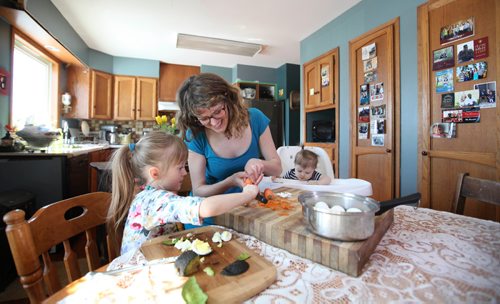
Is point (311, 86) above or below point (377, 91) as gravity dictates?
above

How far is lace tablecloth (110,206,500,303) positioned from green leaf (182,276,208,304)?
0.28ft

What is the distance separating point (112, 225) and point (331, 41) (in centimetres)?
328

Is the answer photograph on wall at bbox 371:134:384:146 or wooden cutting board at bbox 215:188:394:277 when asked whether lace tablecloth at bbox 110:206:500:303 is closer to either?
wooden cutting board at bbox 215:188:394:277

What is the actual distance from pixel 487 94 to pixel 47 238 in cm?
253

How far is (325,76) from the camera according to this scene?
323 centimetres

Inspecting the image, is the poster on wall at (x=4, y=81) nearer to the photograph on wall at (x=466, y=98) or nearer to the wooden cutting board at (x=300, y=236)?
the wooden cutting board at (x=300, y=236)

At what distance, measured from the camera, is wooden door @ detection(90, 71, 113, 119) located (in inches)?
166

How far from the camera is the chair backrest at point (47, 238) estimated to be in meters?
0.53

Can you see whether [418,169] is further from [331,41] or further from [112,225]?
[112,225]

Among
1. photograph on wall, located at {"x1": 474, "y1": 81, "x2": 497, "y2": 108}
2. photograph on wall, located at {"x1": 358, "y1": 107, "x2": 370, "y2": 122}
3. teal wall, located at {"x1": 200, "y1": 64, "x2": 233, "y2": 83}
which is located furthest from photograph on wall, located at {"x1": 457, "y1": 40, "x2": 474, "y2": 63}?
teal wall, located at {"x1": 200, "y1": 64, "x2": 233, "y2": 83}

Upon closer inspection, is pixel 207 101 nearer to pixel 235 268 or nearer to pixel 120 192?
pixel 120 192

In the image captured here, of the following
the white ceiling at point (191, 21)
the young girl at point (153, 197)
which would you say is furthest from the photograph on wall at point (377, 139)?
the young girl at point (153, 197)

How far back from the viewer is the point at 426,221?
776mm

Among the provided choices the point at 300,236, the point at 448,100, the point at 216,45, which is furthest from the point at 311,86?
the point at 300,236
